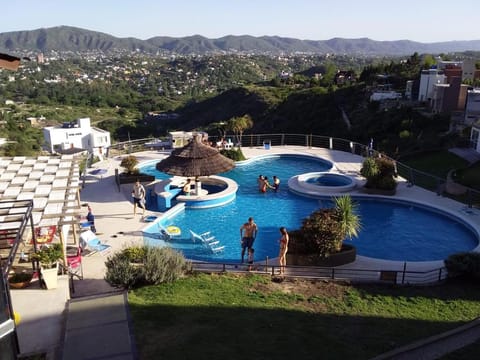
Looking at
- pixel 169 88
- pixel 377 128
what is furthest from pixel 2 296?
pixel 169 88

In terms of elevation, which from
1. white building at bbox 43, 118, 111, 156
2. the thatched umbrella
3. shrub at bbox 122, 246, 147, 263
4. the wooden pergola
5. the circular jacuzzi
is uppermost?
the wooden pergola

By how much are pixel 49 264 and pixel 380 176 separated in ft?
44.6

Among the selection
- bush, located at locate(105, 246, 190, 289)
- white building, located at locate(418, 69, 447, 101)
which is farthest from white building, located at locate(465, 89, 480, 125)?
bush, located at locate(105, 246, 190, 289)

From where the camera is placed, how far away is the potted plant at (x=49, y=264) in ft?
26.4

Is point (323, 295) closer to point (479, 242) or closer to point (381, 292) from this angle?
point (381, 292)

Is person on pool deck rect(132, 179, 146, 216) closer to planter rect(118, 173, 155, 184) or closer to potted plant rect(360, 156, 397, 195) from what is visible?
planter rect(118, 173, 155, 184)

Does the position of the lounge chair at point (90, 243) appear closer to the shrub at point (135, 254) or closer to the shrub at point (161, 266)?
the shrub at point (135, 254)

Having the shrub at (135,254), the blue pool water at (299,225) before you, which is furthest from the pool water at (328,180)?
the shrub at (135,254)

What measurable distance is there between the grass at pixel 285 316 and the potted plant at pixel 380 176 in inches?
314

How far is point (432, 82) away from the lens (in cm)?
4200

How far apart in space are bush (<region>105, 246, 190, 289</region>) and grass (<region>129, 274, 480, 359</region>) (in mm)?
229

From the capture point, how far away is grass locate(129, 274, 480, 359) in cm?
658

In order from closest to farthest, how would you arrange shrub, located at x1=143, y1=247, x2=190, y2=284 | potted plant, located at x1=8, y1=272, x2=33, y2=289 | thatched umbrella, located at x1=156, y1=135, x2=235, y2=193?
potted plant, located at x1=8, y1=272, x2=33, y2=289, shrub, located at x1=143, y1=247, x2=190, y2=284, thatched umbrella, located at x1=156, y1=135, x2=235, y2=193

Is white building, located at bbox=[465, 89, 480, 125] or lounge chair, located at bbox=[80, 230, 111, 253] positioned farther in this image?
white building, located at bbox=[465, 89, 480, 125]
